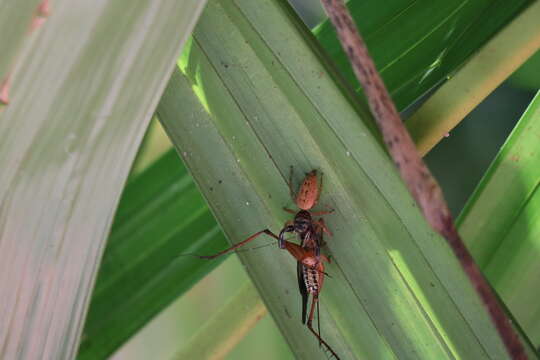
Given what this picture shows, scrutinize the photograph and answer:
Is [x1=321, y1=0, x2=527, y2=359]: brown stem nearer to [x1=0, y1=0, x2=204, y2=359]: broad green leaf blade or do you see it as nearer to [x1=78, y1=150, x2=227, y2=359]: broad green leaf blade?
[x1=0, y1=0, x2=204, y2=359]: broad green leaf blade

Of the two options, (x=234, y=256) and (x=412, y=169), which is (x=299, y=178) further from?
(x=234, y=256)

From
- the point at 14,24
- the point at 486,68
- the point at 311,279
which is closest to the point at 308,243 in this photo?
the point at 311,279

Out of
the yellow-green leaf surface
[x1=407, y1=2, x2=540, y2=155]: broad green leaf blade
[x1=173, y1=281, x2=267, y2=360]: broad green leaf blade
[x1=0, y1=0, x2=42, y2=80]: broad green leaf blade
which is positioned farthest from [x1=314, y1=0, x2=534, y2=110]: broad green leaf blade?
[x1=0, y1=0, x2=42, y2=80]: broad green leaf blade

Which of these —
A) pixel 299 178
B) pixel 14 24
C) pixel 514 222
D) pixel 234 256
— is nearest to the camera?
pixel 14 24

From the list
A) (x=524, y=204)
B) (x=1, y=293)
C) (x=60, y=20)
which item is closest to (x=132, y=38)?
(x=60, y=20)

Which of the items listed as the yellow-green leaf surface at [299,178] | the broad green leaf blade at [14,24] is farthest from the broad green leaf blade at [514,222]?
the broad green leaf blade at [14,24]

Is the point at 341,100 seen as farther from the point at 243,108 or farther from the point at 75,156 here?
the point at 75,156

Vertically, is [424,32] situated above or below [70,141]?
above
